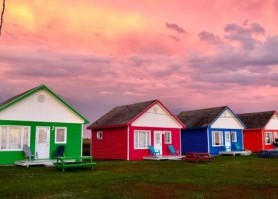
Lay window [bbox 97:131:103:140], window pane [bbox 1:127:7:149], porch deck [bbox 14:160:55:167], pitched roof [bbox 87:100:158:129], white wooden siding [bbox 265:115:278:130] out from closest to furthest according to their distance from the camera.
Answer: porch deck [bbox 14:160:55:167]
window pane [bbox 1:127:7:149]
pitched roof [bbox 87:100:158:129]
window [bbox 97:131:103:140]
white wooden siding [bbox 265:115:278:130]

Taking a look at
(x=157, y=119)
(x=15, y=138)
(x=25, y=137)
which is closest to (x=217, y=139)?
(x=157, y=119)

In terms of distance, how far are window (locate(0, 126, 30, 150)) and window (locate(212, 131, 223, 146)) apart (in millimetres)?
21622

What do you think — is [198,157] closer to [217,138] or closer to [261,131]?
[217,138]

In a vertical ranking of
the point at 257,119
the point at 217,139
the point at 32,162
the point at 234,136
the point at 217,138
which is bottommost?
the point at 32,162

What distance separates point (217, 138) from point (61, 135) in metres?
19.6

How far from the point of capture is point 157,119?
35781mm

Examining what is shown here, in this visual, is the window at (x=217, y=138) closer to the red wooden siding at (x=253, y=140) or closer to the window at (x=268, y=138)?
the red wooden siding at (x=253, y=140)

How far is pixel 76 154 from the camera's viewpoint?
30.1 m

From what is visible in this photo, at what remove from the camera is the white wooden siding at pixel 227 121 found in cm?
4222

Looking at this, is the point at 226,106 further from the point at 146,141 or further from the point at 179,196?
the point at 179,196

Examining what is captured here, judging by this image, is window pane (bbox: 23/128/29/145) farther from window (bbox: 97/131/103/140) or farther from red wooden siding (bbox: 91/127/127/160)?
window (bbox: 97/131/103/140)

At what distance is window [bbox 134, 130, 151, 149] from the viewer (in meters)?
34.2

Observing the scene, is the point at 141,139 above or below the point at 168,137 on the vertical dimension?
below

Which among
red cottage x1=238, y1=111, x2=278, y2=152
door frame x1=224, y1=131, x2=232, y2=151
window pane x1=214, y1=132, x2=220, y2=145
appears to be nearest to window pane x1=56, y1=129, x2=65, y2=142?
window pane x1=214, y1=132, x2=220, y2=145
